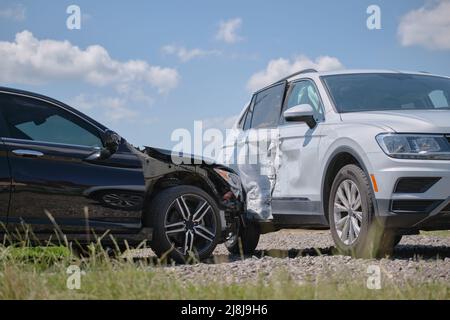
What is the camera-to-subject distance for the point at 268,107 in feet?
29.3

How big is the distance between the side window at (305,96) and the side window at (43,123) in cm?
240

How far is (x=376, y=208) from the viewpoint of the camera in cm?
633

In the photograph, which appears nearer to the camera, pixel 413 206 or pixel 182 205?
pixel 413 206

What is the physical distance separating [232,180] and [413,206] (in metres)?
2.11

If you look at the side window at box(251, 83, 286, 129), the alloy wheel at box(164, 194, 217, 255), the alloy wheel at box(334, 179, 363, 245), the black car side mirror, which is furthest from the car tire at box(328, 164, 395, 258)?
the black car side mirror

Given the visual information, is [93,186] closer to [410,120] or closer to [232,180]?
[232,180]

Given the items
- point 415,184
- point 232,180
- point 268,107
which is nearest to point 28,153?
point 232,180

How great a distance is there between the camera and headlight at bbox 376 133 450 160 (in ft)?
20.5

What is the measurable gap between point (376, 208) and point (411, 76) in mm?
2439

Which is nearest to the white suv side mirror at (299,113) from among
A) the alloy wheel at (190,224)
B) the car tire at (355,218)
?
the car tire at (355,218)

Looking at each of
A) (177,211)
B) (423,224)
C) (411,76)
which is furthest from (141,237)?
Result: (411,76)

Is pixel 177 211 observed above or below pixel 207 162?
below

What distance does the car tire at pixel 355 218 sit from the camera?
6.41m
